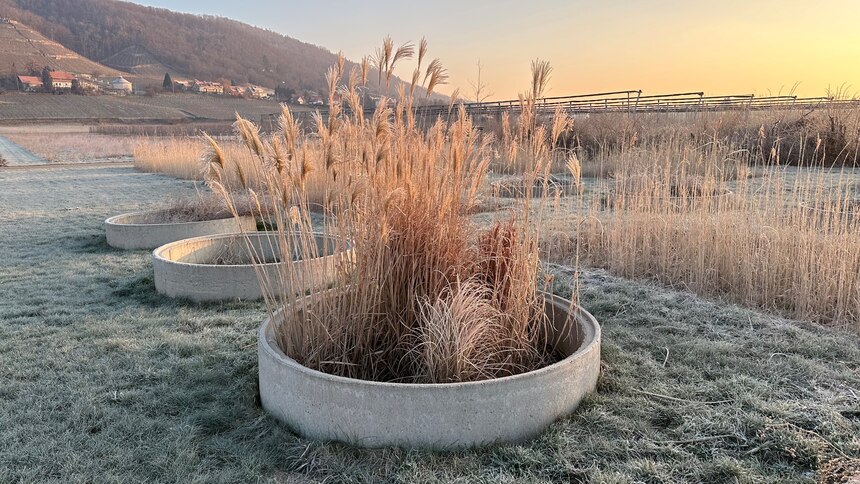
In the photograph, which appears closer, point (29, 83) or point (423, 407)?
point (423, 407)

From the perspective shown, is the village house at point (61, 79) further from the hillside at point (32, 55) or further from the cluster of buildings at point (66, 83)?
the hillside at point (32, 55)

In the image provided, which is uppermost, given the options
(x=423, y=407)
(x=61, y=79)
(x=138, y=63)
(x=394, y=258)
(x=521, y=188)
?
(x=138, y=63)

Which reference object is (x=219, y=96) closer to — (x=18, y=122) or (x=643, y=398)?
(x=18, y=122)

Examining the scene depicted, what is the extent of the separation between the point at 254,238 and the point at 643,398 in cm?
379

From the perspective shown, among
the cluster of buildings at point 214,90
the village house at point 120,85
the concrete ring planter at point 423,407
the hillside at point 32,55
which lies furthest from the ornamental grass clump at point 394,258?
the hillside at point 32,55

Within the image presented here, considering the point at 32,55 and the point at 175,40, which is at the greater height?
the point at 175,40

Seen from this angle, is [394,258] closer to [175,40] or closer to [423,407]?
[423,407]

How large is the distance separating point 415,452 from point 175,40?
129095 millimetres

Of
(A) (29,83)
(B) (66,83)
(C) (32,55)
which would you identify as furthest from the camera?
(C) (32,55)

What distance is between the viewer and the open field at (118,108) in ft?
165

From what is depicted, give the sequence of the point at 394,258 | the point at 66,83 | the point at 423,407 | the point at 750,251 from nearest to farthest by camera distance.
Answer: the point at 423,407
the point at 394,258
the point at 750,251
the point at 66,83

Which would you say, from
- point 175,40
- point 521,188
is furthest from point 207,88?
point 521,188

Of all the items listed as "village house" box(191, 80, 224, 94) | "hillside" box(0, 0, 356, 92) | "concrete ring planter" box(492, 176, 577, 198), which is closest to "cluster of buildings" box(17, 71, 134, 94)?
"village house" box(191, 80, 224, 94)

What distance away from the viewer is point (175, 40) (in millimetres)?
111562
